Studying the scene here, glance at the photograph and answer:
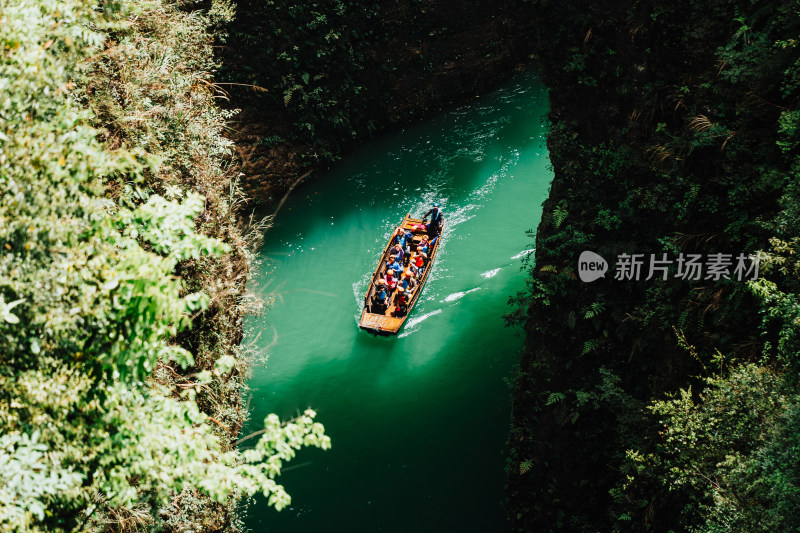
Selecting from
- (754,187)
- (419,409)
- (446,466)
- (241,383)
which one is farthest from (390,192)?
(754,187)

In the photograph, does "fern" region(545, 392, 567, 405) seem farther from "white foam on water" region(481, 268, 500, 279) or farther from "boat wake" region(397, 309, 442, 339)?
"white foam on water" region(481, 268, 500, 279)

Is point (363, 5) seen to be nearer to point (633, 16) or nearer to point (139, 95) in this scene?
point (633, 16)

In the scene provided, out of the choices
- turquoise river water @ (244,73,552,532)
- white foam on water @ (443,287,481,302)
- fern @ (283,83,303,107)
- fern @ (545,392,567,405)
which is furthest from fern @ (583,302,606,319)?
fern @ (283,83,303,107)

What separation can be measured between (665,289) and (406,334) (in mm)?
7880

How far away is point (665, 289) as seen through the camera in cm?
856

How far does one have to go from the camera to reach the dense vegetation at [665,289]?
5738 mm

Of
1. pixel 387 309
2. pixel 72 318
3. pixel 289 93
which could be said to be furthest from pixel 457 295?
pixel 72 318

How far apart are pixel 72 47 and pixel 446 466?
10920mm

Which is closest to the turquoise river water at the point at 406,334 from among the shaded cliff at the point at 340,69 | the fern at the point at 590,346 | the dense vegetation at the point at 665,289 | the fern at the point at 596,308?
the shaded cliff at the point at 340,69

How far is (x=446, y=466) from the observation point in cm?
1209

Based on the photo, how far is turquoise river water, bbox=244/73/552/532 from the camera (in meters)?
11.9

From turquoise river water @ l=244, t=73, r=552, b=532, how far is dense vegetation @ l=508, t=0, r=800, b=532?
6.60ft

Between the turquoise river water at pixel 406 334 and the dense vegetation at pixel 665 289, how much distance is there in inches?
79.2

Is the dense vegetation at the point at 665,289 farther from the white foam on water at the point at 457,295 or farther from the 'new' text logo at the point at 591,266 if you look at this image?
the white foam on water at the point at 457,295
